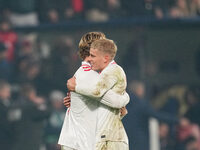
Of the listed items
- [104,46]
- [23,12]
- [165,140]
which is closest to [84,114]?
[104,46]

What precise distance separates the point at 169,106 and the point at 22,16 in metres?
3.09

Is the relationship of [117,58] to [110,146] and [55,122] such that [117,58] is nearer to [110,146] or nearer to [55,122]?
[55,122]

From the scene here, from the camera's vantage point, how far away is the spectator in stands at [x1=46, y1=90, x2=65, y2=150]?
13.5 meters

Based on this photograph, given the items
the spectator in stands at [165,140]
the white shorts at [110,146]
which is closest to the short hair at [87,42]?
the white shorts at [110,146]

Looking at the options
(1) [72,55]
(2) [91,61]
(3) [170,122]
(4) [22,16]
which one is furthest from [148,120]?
(2) [91,61]

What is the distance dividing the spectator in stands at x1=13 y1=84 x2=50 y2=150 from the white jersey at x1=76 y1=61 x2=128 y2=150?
236 inches

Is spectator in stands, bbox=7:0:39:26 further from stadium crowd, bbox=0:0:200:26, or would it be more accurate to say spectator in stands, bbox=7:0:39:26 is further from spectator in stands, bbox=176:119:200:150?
spectator in stands, bbox=176:119:200:150

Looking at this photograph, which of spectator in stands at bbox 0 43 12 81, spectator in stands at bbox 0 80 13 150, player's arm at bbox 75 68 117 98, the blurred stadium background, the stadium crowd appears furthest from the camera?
spectator in stands at bbox 0 43 12 81

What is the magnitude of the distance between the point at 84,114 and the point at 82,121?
6 cm

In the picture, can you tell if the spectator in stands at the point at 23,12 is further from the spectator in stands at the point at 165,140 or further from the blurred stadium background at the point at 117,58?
the spectator in stands at the point at 165,140

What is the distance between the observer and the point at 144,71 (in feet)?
44.4

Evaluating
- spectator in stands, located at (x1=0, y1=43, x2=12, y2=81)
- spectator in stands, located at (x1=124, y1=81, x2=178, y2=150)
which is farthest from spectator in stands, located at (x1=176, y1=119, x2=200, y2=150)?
spectator in stands, located at (x1=0, y1=43, x2=12, y2=81)

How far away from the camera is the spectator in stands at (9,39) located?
13977 millimetres

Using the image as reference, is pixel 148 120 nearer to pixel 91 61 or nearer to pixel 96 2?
pixel 96 2
